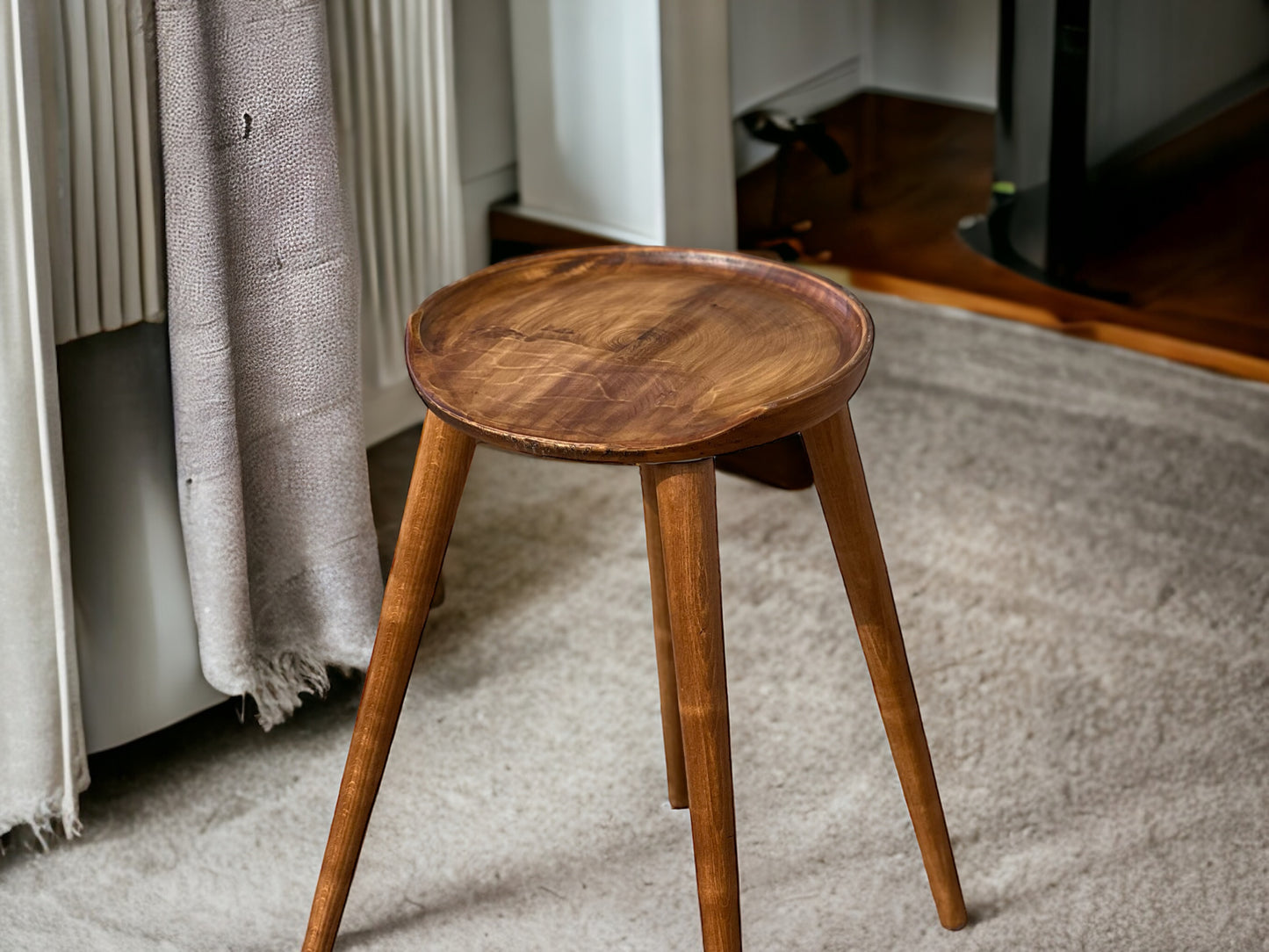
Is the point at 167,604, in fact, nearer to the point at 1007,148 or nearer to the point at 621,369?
the point at 621,369

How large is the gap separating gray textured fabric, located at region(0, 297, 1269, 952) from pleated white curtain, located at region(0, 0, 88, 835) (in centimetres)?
10

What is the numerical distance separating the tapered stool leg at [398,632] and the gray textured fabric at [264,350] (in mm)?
243

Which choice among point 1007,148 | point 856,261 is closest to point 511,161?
point 856,261

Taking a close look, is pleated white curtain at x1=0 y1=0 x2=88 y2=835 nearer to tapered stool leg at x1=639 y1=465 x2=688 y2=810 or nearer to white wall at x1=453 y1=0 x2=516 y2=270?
tapered stool leg at x1=639 y1=465 x2=688 y2=810

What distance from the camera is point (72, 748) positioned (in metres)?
1.10

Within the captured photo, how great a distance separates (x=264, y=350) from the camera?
1.11m

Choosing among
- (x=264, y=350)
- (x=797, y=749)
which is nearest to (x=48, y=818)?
(x=264, y=350)

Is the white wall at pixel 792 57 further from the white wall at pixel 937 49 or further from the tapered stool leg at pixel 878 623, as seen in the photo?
the tapered stool leg at pixel 878 623

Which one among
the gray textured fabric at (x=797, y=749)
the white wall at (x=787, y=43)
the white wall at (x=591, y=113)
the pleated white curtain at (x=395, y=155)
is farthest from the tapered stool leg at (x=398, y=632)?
the white wall at (x=787, y=43)

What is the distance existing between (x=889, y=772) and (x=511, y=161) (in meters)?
1.04

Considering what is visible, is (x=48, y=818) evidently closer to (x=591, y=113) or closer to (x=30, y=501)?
(x=30, y=501)

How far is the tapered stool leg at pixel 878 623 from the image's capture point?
2.95 feet

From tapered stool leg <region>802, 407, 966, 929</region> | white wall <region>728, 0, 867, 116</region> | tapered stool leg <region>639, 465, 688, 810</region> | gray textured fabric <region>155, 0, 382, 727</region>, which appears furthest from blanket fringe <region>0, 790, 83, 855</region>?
white wall <region>728, 0, 867, 116</region>

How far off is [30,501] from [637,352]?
46 centimetres
